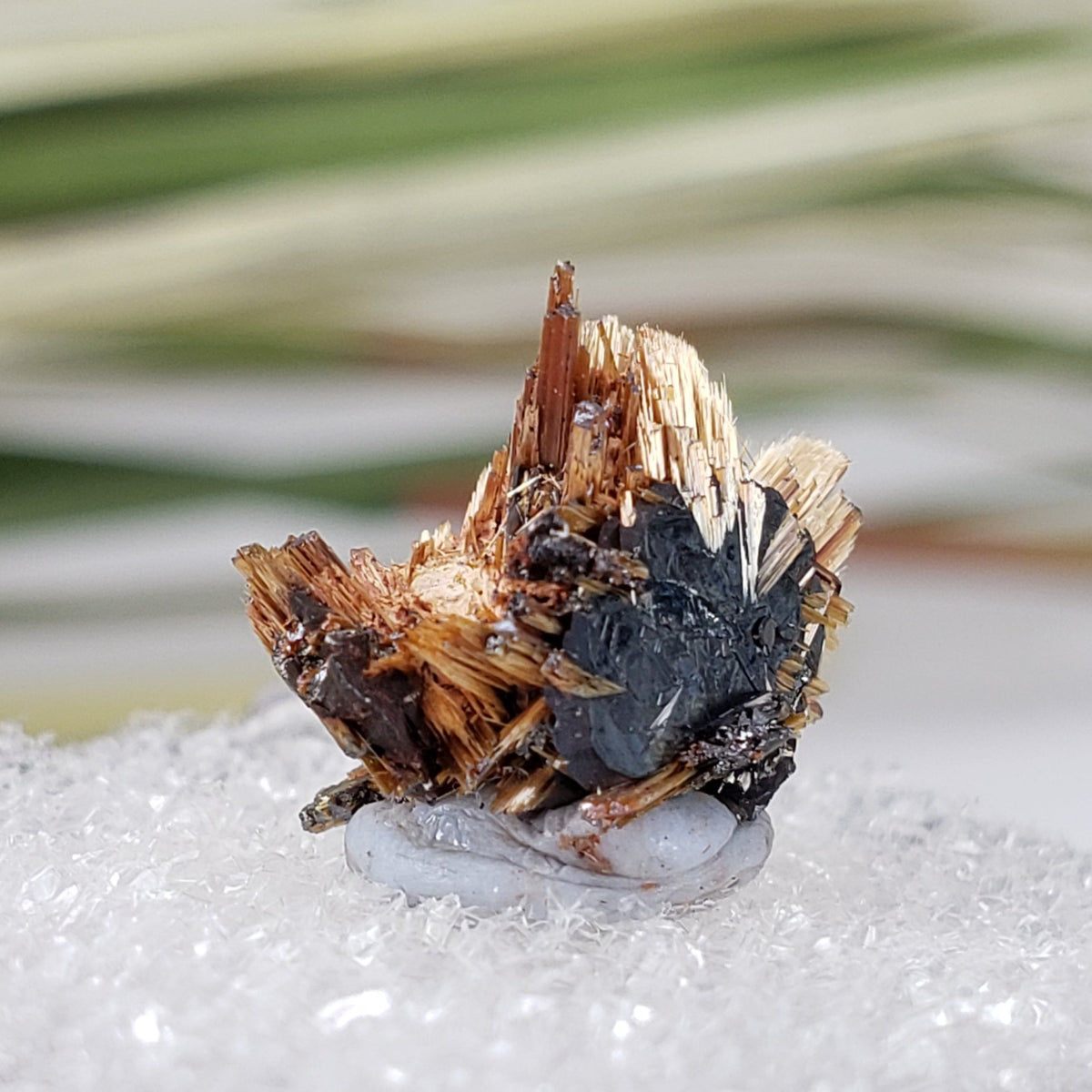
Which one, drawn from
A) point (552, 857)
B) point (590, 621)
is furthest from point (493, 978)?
point (590, 621)

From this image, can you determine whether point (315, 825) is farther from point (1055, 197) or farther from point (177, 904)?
point (1055, 197)

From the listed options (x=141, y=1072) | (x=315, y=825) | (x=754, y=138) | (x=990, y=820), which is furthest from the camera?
(x=754, y=138)

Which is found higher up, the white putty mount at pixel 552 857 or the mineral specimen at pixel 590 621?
the mineral specimen at pixel 590 621

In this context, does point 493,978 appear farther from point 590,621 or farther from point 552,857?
point 590,621

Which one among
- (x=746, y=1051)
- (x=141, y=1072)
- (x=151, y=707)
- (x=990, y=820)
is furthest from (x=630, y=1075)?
(x=151, y=707)

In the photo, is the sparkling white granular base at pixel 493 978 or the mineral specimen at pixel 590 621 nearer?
the sparkling white granular base at pixel 493 978
